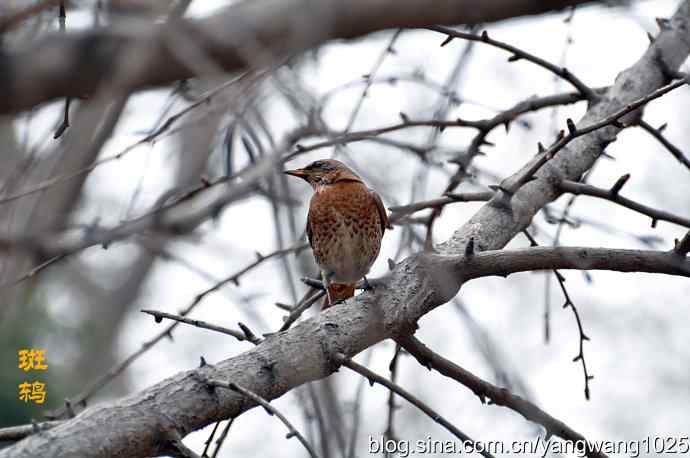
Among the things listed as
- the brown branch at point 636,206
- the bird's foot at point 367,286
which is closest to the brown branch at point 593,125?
the brown branch at point 636,206

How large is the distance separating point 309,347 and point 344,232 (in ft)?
6.49

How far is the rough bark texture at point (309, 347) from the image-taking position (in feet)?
7.11

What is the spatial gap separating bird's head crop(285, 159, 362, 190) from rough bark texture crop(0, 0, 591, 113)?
11.9 ft

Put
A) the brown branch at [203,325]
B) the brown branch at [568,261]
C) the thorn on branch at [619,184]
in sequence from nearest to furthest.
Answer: the brown branch at [203,325]
the brown branch at [568,261]
the thorn on branch at [619,184]

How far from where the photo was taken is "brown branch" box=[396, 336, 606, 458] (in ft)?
8.90

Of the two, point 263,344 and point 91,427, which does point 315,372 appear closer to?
point 263,344

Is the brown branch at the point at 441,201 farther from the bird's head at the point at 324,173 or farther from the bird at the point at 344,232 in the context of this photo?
the bird's head at the point at 324,173

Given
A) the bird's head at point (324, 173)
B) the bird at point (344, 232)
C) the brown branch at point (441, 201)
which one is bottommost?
the brown branch at point (441, 201)

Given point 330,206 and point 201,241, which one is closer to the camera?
point 201,241

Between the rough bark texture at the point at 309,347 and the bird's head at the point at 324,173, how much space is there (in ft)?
5.18

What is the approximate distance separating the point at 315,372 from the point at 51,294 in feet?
20.7

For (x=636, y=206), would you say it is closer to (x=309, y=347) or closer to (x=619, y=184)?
(x=619, y=184)

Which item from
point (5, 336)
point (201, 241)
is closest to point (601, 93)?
point (201, 241)

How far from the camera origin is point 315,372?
8.84 ft
